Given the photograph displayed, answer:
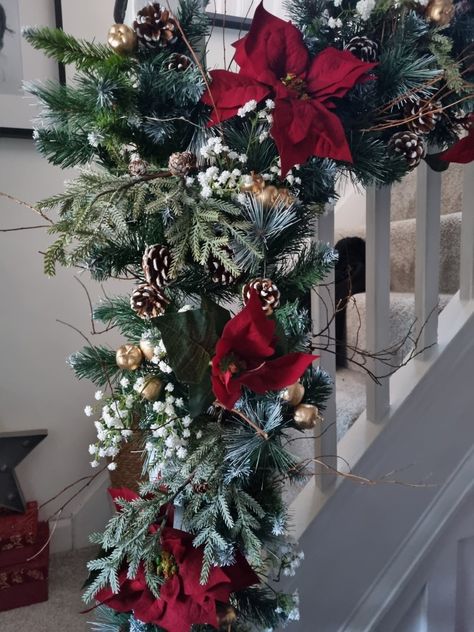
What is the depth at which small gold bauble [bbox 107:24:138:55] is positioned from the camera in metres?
0.49

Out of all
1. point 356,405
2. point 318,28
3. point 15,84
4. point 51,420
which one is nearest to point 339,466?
point 356,405

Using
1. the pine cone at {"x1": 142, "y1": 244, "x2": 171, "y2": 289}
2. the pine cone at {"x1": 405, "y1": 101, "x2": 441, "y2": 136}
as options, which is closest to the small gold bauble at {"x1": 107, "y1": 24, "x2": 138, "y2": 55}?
the pine cone at {"x1": 142, "y1": 244, "x2": 171, "y2": 289}

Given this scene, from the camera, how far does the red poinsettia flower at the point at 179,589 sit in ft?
1.56

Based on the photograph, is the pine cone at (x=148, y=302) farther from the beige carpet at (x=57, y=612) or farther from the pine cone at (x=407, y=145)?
the beige carpet at (x=57, y=612)

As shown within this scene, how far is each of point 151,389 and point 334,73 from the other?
37 cm

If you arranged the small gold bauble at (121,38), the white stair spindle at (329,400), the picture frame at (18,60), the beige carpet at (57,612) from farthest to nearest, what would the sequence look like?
the picture frame at (18,60), the beige carpet at (57,612), the white stair spindle at (329,400), the small gold bauble at (121,38)

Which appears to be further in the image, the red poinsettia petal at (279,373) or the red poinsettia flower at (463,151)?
the red poinsettia flower at (463,151)

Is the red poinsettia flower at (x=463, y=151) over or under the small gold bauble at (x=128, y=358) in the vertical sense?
over

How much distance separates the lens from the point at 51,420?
50.6 inches

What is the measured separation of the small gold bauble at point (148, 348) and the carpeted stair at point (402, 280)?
1.41 ft

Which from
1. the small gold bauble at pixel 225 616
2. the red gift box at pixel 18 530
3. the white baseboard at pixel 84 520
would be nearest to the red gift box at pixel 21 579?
the red gift box at pixel 18 530

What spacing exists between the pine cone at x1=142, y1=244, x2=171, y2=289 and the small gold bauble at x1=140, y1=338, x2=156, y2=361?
0.20 ft

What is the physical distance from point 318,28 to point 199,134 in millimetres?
197

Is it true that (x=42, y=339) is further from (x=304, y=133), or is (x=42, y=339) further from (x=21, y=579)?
(x=304, y=133)
